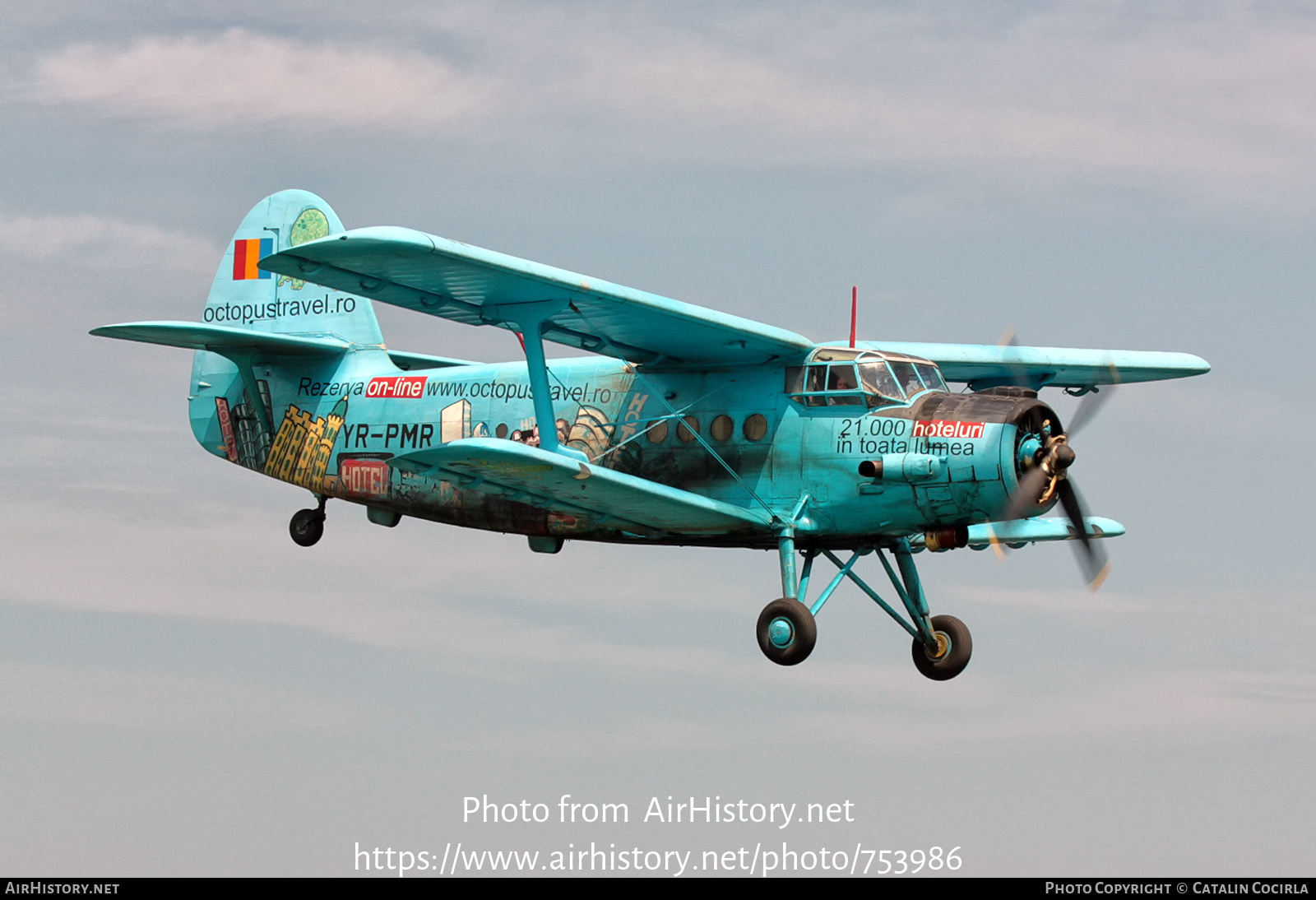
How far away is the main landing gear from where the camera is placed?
18.9 m

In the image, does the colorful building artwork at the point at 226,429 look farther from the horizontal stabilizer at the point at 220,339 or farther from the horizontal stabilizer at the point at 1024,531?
the horizontal stabilizer at the point at 1024,531

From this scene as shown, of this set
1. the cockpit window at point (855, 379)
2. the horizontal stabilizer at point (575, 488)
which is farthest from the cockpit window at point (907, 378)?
the horizontal stabilizer at point (575, 488)

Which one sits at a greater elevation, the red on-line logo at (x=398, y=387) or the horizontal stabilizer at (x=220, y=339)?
the horizontal stabilizer at (x=220, y=339)

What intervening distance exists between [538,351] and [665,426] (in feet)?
6.40

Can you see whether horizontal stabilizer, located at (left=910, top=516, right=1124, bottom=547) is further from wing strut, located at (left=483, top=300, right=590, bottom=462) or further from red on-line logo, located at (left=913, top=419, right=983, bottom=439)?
wing strut, located at (left=483, top=300, right=590, bottom=462)

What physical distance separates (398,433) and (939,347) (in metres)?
6.50

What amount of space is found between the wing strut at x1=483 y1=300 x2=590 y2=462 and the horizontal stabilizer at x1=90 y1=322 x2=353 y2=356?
14.1ft

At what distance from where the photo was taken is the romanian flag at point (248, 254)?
24500mm

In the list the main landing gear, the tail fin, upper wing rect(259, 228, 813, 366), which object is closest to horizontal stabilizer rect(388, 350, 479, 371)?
the tail fin

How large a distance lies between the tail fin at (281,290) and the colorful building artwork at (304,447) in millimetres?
1168

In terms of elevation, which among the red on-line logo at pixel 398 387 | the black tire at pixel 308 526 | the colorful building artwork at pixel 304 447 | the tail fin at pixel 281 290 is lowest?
the black tire at pixel 308 526

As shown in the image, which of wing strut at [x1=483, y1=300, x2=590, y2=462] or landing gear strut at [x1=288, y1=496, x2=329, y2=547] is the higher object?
wing strut at [x1=483, y1=300, x2=590, y2=462]

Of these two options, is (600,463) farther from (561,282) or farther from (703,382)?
(561,282)

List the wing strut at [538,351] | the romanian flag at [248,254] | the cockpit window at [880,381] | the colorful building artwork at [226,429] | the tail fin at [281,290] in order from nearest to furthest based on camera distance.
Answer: the wing strut at [538,351]
the cockpit window at [880,381]
the tail fin at [281,290]
the colorful building artwork at [226,429]
the romanian flag at [248,254]
